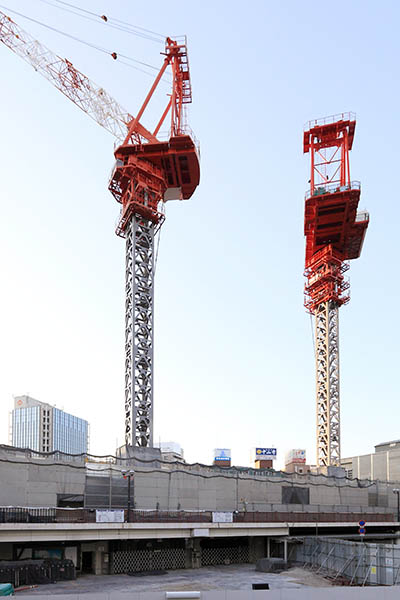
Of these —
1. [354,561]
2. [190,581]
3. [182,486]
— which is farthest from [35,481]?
[354,561]

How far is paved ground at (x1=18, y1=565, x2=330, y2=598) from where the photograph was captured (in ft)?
138

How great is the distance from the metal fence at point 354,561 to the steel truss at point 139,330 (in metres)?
26.2

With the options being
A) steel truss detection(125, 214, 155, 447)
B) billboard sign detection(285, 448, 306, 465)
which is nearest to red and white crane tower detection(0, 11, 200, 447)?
steel truss detection(125, 214, 155, 447)

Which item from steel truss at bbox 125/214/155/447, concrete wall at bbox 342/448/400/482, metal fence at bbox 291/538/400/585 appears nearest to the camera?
metal fence at bbox 291/538/400/585

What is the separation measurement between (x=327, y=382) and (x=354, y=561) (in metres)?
56.2

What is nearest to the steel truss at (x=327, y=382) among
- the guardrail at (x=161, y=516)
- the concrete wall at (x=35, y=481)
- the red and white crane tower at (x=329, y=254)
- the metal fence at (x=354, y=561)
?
the red and white crane tower at (x=329, y=254)

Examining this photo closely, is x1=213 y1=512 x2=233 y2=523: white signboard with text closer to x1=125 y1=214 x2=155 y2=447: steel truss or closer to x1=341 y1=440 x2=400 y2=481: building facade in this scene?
x1=125 y1=214 x2=155 y2=447: steel truss

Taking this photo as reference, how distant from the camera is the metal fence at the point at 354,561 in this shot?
142ft

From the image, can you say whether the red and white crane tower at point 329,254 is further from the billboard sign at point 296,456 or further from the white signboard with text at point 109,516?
the white signboard with text at point 109,516

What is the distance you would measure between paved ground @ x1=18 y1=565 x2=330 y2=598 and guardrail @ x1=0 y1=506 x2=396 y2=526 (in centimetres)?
424

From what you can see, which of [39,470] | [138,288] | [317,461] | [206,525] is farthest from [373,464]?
[39,470]

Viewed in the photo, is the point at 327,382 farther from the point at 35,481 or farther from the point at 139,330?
the point at 35,481

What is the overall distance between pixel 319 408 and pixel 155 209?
45.5m

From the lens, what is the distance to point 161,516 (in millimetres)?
51062
